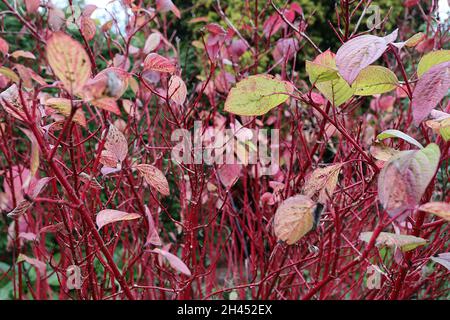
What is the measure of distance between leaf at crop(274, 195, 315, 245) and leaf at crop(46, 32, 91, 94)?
28 cm

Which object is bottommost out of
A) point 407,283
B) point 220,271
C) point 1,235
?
point 220,271

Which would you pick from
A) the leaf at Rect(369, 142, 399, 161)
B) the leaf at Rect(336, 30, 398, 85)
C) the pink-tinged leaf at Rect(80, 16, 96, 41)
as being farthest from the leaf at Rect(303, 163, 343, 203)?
the pink-tinged leaf at Rect(80, 16, 96, 41)

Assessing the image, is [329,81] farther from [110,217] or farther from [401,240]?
[110,217]

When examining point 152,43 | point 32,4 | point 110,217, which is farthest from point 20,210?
point 152,43

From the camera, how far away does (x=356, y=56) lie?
1.77 feet

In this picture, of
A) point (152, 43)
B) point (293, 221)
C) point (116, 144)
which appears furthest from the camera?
point (152, 43)

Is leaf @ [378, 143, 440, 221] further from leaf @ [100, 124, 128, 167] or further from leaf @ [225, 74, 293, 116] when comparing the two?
leaf @ [100, 124, 128, 167]

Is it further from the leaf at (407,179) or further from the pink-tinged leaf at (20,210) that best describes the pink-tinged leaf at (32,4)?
the leaf at (407,179)

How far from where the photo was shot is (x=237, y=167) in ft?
3.19

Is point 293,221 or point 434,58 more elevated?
point 434,58

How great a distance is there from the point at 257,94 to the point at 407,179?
235 mm
